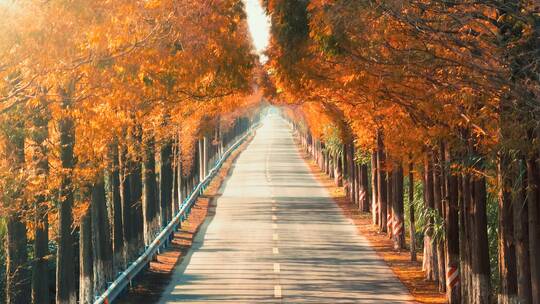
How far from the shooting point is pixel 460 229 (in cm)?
2647

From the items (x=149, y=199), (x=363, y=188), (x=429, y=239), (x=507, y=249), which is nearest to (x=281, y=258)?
(x=429, y=239)

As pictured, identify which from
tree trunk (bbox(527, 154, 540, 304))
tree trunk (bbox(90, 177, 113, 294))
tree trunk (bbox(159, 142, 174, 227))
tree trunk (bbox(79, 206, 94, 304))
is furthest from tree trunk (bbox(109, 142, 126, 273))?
tree trunk (bbox(527, 154, 540, 304))

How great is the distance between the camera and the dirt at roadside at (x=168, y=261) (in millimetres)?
28953

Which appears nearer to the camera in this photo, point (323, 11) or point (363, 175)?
point (323, 11)

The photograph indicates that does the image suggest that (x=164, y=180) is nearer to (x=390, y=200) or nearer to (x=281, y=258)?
(x=390, y=200)

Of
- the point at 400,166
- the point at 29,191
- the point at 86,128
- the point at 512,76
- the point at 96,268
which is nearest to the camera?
the point at 512,76

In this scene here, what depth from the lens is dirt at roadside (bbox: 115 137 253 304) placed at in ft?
95.0

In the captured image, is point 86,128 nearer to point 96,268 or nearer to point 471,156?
point 96,268

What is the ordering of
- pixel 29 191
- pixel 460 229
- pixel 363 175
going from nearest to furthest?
pixel 29 191
pixel 460 229
pixel 363 175

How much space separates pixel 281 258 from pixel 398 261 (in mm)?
3837

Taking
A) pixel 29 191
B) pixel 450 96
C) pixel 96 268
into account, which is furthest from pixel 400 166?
pixel 29 191

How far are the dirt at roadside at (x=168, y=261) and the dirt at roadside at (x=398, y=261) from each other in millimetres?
6818

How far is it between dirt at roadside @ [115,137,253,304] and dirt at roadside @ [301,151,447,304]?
682 cm

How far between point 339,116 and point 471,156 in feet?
51.4
